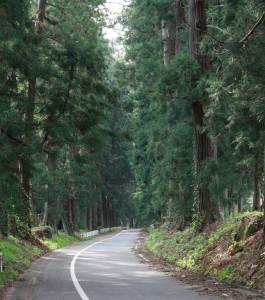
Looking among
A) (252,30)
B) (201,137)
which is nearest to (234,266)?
(252,30)

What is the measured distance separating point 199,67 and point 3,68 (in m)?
7.02

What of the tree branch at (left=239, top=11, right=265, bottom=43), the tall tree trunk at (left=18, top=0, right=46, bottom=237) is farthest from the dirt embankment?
the tall tree trunk at (left=18, top=0, right=46, bottom=237)

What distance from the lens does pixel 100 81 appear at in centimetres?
1925

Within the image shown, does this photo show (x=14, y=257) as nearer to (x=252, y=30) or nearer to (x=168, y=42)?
(x=252, y=30)

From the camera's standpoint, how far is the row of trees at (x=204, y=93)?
462 inches

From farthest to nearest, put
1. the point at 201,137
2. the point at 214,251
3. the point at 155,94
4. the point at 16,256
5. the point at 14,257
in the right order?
the point at 16,256 < the point at 201,137 < the point at 14,257 < the point at 155,94 < the point at 214,251

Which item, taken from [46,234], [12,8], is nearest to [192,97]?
[12,8]

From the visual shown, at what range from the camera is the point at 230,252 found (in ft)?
44.7

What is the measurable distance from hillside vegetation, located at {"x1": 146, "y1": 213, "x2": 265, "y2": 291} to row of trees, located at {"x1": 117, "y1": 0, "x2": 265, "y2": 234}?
56.0 inches

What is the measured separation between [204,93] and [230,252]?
5.83 meters

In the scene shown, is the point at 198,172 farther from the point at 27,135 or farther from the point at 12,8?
the point at 12,8

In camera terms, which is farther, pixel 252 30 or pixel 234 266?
pixel 234 266

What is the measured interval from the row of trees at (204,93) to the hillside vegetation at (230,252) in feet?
4.67

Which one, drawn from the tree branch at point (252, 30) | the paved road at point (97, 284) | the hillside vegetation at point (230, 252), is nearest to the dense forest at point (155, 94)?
the tree branch at point (252, 30)
